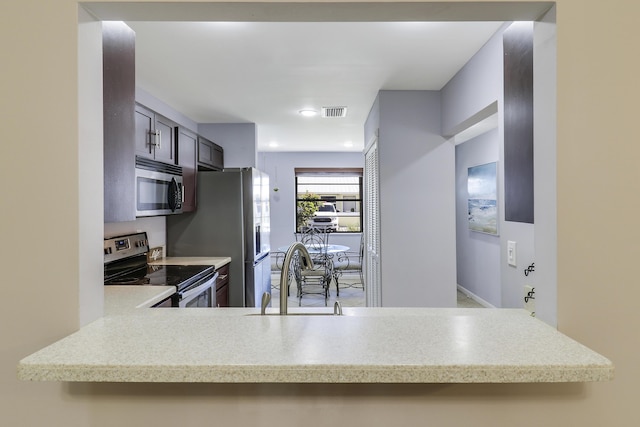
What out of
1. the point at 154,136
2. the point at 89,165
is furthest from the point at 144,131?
the point at 89,165

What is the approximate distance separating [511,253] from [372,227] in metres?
1.91

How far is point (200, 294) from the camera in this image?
2701mm

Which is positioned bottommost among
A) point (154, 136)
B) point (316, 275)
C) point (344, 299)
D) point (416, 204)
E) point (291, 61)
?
point (344, 299)

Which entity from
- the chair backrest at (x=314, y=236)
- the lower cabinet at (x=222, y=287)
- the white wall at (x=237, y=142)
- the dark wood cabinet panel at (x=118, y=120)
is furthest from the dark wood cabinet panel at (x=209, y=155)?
the chair backrest at (x=314, y=236)

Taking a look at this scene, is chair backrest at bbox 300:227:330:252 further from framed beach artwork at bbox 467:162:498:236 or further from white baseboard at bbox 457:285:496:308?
framed beach artwork at bbox 467:162:498:236

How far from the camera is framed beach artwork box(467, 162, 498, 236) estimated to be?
462 cm

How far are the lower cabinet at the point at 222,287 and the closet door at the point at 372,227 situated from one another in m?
1.49

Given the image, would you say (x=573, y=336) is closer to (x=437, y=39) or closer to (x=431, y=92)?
(x=437, y=39)

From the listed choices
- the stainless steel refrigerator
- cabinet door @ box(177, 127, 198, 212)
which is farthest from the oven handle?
cabinet door @ box(177, 127, 198, 212)

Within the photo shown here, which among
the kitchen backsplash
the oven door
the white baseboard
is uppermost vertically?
the kitchen backsplash

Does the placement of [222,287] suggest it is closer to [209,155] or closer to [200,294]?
[200,294]

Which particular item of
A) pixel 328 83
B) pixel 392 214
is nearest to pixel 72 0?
pixel 328 83

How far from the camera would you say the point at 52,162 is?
2.90 feet

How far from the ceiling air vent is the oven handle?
2063mm
